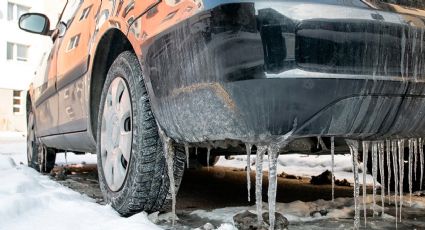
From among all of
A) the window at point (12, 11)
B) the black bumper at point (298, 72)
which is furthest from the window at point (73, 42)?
the window at point (12, 11)

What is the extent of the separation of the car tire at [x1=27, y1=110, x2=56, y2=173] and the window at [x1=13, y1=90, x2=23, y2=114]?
23698 mm

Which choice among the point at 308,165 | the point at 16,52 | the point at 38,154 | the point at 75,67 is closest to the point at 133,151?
the point at 75,67

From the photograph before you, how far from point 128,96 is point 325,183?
9.30ft

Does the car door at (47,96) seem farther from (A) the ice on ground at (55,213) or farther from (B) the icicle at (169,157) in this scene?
(B) the icicle at (169,157)

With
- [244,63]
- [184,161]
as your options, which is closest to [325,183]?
[184,161]

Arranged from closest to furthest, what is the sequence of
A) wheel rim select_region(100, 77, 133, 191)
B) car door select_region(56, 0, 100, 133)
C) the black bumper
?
the black bumper < wheel rim select_region(100, 77, 133, 191) < car door select_region(56, 0, 100, 133)

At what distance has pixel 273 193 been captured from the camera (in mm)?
1934

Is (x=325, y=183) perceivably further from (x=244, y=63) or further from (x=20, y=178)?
(x=244, y=63)

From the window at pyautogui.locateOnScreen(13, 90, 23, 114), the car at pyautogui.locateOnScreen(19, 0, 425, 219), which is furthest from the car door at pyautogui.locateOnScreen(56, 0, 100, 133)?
the window at pyautogui.locateOnScreen(13, 90, 23, 114)

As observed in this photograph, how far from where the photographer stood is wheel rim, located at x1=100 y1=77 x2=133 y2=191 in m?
2.64

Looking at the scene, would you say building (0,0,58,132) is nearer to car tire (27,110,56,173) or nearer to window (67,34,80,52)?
car tire (27,110,56,173)

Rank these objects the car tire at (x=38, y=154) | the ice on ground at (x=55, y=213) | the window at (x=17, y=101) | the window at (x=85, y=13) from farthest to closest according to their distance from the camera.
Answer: the window at (x=17, y=101) → the car tire at (x=38, y=154) → the window at (x=85, y=13) → the ice on ground at (x=55, y=213)

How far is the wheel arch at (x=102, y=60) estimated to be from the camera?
113 inches

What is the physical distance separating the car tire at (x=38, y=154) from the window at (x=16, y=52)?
23.7m
